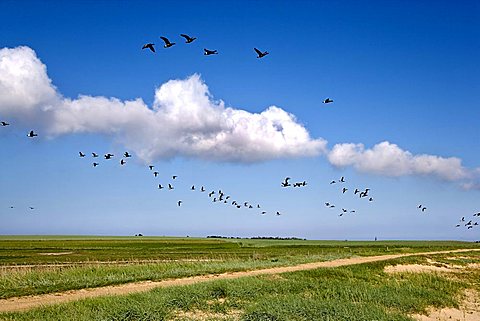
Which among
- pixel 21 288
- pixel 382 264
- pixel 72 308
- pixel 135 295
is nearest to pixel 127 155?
pixel 21 288

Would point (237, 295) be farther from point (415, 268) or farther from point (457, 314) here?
point (415, 268)

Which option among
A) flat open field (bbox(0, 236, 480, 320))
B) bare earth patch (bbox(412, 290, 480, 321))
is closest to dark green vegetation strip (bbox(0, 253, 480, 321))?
flat open field (bbox(0, 236, 480, 320))

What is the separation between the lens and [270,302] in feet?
66.4

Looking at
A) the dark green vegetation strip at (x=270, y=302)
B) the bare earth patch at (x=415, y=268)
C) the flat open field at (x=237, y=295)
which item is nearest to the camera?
the dark green vegetation strip at (x=270, y=302)

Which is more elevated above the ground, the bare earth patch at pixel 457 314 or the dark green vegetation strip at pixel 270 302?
the dark green vegetation strip at pixel 270 302

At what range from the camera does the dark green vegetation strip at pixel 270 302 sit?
57.3 ft

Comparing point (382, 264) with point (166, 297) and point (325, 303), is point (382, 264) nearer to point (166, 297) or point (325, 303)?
point (325, 303)

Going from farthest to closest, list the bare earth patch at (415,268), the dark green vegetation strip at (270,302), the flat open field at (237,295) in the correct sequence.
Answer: the bare earth patch at (415,268), the flat open field at (237,295), the dark green vegetation strip at (270,302)

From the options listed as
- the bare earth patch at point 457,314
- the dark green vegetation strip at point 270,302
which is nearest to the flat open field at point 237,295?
the dark green vegetation strip at point 270,302

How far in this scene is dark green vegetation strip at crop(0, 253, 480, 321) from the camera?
1745cm

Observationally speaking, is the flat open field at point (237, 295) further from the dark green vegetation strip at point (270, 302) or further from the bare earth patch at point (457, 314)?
the bare earth patch at point (457, 314)

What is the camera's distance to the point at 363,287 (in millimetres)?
26703

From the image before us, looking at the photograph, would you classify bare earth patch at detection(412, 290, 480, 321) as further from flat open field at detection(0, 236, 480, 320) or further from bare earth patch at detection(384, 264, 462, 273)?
bare earth patch at detection(384, 264, 462, 273)

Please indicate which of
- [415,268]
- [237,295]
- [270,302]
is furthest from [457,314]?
[415,268]
